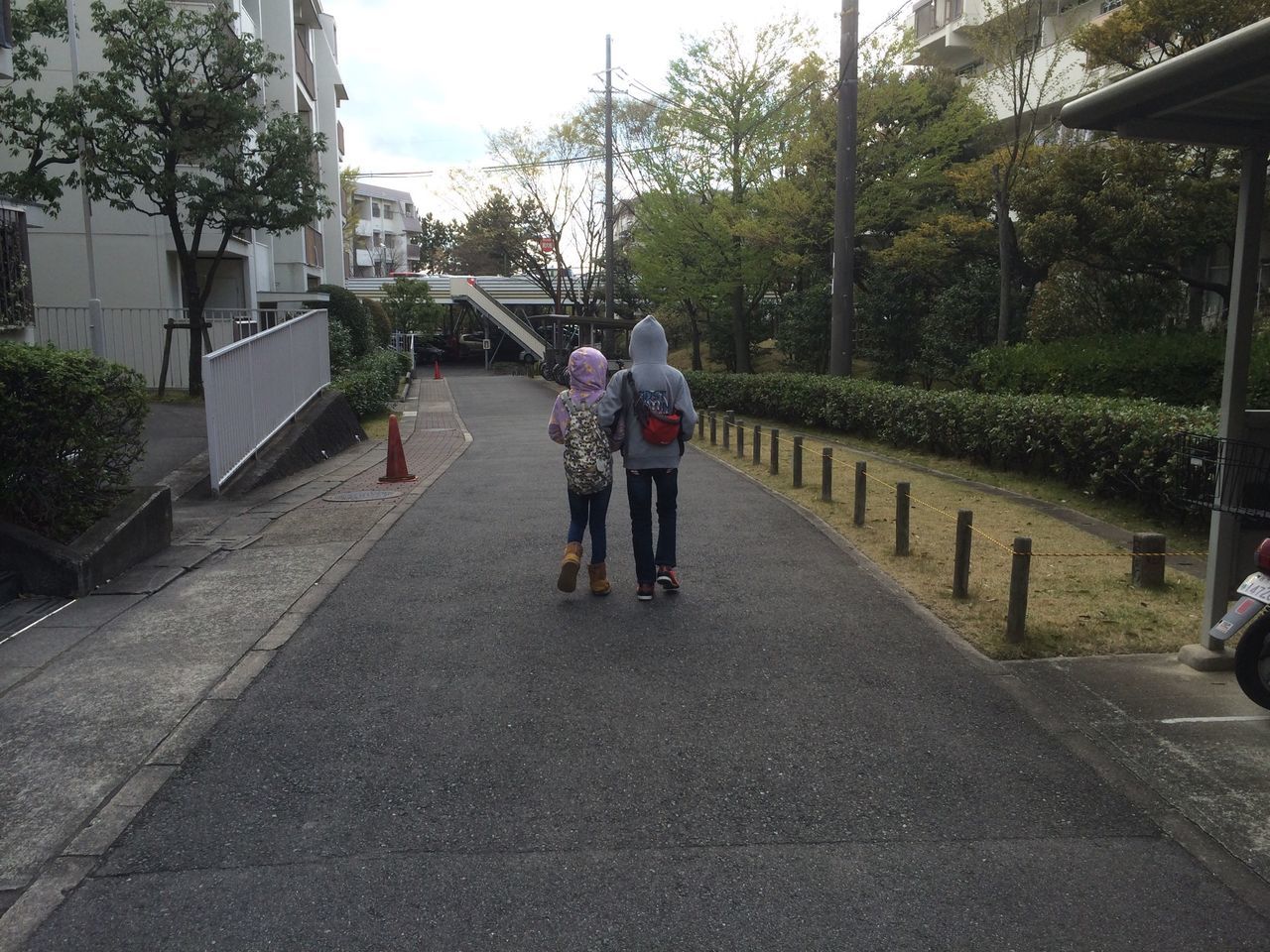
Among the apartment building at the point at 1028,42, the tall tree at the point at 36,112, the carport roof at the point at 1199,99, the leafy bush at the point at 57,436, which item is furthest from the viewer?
the apartment building at the point at 1028,42

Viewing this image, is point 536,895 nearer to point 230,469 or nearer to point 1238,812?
point 1238,812

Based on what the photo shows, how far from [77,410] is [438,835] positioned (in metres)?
5.08

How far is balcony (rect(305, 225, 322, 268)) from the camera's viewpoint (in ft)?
108

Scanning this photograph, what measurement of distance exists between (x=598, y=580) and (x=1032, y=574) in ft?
10.3

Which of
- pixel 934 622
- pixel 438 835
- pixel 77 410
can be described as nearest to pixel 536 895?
pixel 438 835

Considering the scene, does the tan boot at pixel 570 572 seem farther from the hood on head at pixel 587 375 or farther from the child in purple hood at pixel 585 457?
the hood on head at pixel 587 375

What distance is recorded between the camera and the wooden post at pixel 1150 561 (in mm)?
7199

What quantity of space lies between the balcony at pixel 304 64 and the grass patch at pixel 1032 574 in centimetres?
2539

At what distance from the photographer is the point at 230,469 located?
11.2 meters

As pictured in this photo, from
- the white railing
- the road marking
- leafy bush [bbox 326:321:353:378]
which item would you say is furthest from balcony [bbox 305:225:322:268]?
the road marking

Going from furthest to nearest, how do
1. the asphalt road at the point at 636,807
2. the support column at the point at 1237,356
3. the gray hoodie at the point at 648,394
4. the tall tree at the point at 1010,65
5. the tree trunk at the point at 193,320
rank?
the tree trunk at the point at 193,320 < the tall tree at the point at 1010,65 < the gray hoodie at the point at 648,394 < the support column at the point at 1237,356 < the asphalt road at the point at 636,807

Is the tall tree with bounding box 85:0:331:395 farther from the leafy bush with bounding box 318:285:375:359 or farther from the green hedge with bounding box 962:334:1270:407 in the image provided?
the green hedge with bounding box 962:334:1270:407

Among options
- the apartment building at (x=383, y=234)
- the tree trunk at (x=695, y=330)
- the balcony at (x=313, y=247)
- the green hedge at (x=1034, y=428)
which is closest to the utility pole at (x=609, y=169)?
the tree trunk at (x=695, y=330)

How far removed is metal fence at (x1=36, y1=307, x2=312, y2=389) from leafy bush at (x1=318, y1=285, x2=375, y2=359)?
580cm
